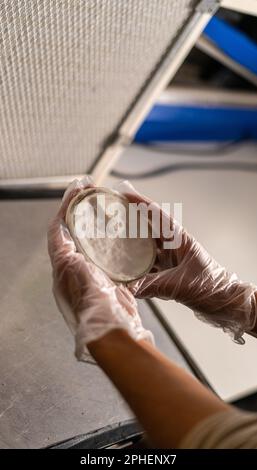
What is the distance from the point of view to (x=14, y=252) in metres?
0.92

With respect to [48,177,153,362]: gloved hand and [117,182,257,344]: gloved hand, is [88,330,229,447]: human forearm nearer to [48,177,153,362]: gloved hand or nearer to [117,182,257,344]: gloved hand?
[48,177,153,362]: gloved hand

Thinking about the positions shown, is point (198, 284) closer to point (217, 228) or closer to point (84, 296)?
point (84, 296)

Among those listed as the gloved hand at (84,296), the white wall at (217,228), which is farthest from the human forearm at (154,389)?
the white wall at (217,228)

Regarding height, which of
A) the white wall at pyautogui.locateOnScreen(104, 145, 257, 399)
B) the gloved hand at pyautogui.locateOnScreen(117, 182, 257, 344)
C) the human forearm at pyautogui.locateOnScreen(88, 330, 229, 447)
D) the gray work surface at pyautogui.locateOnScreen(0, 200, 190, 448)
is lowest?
the gray work surface at pyautogui.locateOnScreen(0, 200, 190, 448)

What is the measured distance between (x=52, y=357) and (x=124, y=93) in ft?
1.83

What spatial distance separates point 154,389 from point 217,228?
0.77 meters

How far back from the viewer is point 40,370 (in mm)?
729

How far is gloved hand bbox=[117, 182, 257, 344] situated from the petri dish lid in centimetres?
3

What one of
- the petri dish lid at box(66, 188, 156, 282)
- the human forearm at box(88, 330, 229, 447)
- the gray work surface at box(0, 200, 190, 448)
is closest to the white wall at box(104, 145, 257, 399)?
the gray work surface at box(0, 200, 190, 448)

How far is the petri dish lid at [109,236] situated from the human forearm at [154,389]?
0.45ft

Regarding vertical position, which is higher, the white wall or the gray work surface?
the white wall

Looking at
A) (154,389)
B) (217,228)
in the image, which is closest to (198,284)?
(154,389)

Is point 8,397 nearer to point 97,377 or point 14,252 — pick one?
point 97,377

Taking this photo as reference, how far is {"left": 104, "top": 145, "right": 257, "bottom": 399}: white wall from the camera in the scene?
34.4 inches
